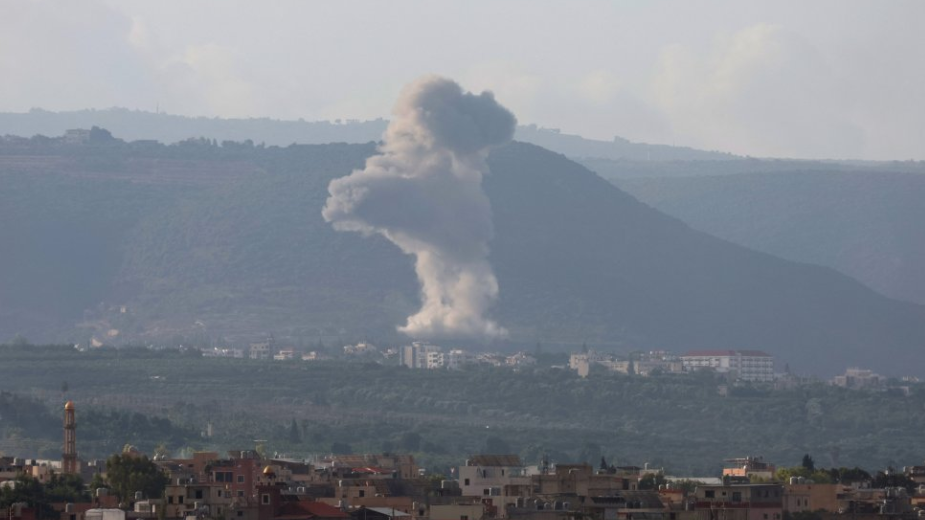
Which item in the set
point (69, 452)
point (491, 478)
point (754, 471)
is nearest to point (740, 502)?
point (491, 478)

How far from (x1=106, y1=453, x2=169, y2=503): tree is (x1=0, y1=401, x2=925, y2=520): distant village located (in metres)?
0.05

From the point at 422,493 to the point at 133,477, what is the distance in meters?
6.72

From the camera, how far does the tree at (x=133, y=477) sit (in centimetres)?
8319

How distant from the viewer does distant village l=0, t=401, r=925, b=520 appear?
69438 millimetres

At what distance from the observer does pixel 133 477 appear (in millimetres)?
84875

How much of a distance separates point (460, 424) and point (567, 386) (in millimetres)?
23969

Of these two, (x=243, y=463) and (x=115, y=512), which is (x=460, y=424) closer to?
(x=243, y=463)

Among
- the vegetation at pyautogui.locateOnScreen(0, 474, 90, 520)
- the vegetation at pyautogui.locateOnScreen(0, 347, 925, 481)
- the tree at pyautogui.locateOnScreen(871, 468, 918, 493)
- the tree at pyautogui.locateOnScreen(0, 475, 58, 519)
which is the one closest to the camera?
the tree at pyautogui.locateOnScreen(0, 475, 58, 519)

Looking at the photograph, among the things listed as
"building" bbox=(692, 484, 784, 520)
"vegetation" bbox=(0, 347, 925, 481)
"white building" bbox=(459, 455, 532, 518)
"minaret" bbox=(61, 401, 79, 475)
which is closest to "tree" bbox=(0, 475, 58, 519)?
"white building" bbox=(459, 455, 532, 518)

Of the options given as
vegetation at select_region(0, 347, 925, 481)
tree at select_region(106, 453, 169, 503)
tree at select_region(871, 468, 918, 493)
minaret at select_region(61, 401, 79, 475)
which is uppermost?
vegetation at select_region(0, 347, 925, 481)

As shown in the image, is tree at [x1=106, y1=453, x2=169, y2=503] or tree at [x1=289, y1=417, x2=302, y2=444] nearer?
tree at [x1=106, y1=453, x2=169, y2=503]

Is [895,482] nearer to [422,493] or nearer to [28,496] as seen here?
[422,493]

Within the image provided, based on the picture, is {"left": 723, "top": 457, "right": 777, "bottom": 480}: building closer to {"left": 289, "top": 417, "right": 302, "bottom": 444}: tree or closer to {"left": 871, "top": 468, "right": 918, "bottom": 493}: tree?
{"left": 871, "top": 468, "right": 918, "bottom": 493}: tree

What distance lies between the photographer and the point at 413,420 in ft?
578
